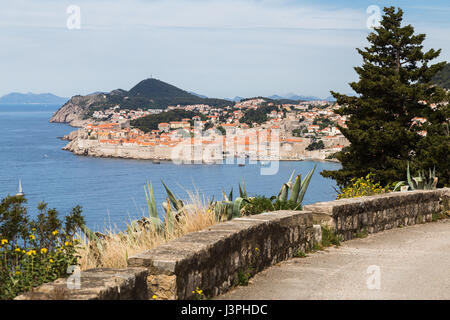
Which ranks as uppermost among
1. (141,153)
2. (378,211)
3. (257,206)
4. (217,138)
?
(257,206)

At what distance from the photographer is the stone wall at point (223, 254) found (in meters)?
3.84

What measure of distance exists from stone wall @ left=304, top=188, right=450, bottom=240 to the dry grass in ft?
5.88

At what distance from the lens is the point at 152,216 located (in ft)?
20.4

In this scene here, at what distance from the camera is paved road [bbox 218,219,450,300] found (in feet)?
15.1

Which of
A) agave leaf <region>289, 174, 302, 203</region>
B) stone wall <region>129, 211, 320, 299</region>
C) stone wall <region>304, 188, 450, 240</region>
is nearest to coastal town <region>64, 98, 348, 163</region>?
stone wall <region>304, 188, 450, 240</region>

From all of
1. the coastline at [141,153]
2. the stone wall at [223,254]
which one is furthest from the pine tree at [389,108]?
the coastline at [141,153]

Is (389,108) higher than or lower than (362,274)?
higher

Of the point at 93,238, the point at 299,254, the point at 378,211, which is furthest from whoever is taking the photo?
the point at 378,211

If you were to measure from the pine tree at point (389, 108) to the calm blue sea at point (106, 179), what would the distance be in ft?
102

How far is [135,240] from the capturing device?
5.66 metres

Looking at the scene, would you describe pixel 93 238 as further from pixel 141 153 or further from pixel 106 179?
pixel 141 153

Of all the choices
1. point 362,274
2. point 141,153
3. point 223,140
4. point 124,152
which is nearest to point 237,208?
point 362,274

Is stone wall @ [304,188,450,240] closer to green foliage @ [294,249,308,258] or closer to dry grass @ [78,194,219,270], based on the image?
green foliage @ [294,249,308,258]

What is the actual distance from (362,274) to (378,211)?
2.94 metres
